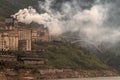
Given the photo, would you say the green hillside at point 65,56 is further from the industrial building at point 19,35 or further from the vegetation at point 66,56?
the industrial building at point 19,35

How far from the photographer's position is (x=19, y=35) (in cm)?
16200

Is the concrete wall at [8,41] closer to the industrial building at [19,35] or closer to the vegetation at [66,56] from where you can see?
the industrial building at [19,35]

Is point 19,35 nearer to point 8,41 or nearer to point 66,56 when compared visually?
point 8,41

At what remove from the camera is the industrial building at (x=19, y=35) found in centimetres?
15225

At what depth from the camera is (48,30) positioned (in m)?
168

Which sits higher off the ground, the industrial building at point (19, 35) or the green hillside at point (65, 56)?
the industrial building at point (19, 35)

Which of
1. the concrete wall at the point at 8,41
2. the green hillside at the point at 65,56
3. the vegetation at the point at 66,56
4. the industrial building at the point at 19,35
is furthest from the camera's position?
the vegetation at the point at 66,56

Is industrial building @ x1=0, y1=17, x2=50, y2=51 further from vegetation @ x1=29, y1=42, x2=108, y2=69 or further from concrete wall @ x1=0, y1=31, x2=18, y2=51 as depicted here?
vegetation @ x1=29, y1=42, x2=108, y2=69

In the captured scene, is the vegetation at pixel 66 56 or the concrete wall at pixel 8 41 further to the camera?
the vegetation at pixel 66 56

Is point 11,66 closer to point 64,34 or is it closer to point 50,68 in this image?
point 50,68

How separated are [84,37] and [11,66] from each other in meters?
54.0

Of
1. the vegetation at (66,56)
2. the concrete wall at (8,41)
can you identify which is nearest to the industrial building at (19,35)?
the concrete wall at (8,41)

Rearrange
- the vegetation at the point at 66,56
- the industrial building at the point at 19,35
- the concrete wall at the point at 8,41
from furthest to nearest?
1. the vegetation at the point at 66,56
2. the industrial building at the point at 19,35
3. the concrete wall at the point at 8,41

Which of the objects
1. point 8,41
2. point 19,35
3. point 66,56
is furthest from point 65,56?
point 8,41
